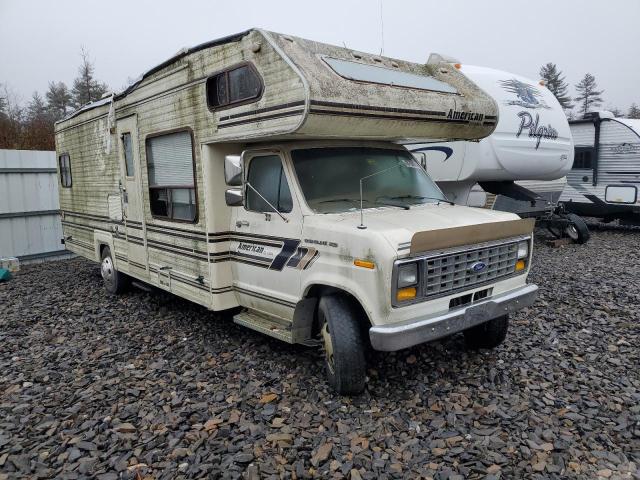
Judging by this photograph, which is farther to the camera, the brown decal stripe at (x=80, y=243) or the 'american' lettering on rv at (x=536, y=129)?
the 'american' lettering on rv at (x=536, y=129)

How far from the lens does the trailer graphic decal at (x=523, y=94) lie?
9055 millimetres

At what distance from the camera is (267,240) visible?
4672 millimetres

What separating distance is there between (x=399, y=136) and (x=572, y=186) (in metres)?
10.1

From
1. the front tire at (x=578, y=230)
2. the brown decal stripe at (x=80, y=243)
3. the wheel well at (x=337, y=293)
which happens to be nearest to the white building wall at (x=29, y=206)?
the brown decal stripe at (x=80, y=243)

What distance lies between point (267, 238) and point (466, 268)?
179 centimetres

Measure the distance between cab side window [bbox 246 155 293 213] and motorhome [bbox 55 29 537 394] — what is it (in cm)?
1

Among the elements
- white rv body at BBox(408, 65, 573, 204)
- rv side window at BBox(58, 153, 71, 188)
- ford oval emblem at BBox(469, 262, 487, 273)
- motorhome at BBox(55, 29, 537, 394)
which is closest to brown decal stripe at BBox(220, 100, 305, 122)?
motorhome at BBox(55, 29, 537, 394)

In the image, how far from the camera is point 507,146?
28.6 ft

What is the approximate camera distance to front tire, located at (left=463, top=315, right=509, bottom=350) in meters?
4.75

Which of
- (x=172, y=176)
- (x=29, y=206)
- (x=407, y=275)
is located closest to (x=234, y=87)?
(x=172, y=176)

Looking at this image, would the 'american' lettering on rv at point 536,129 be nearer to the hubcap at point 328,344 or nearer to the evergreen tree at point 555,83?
the hubcap at point 328,344

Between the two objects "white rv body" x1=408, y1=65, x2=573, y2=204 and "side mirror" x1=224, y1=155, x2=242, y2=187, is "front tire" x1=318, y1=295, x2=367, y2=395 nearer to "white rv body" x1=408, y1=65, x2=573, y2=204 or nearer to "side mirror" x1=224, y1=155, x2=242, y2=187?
"side mirror" x1=224, y1=155, x2=242, y2=187

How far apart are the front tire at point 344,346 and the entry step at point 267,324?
1.86 ft

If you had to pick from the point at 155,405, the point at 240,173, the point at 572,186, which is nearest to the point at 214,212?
the point at 240,173
